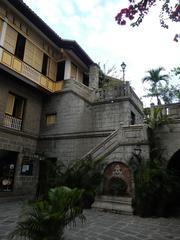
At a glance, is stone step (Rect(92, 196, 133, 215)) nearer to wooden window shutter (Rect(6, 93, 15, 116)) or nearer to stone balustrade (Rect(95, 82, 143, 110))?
stone balustrade (Rect(95, 82, 143, 110))

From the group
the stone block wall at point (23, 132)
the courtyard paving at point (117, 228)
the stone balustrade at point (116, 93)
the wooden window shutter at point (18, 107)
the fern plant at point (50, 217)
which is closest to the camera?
the fern plant at point (50, 217)

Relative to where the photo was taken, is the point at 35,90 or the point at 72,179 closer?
the point at 72,179

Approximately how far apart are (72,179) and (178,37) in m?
7.55

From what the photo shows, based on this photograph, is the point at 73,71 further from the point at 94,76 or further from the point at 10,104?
the point at 10,104

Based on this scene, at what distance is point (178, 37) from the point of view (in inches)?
187

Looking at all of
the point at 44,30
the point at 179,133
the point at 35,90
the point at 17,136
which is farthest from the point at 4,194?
the point at 44,30

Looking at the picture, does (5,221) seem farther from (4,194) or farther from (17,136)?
(17,136)

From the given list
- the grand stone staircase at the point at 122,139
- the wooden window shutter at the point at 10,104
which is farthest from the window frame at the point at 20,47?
the grand stone staircase at the point at 122,139

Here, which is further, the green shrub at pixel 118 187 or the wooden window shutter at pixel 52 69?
the wooden window shutter at pixel 52 69

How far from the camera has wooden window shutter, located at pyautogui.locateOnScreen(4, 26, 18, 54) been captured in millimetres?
12578

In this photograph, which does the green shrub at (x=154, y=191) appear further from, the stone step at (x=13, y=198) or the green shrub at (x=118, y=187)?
the stone step at (x=13, y=198)

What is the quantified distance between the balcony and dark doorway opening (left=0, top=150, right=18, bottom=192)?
156 cm

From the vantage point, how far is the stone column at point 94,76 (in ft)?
55.3

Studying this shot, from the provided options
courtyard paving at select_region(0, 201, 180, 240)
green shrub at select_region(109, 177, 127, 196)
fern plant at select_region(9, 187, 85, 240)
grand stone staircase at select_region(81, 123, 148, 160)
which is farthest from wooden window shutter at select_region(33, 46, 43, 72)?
fern plant at select_region(9, 187, 85, 240)
